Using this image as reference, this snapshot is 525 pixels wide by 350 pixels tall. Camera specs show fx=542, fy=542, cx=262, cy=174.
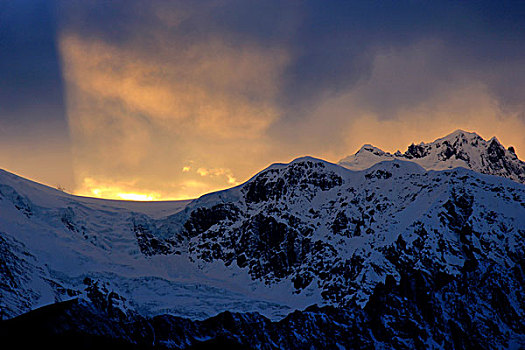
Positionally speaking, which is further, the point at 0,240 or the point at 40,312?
the point at 0,240

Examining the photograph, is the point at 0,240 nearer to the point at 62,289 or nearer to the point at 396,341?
the point at 62,289

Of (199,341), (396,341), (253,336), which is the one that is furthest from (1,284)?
(396,341)

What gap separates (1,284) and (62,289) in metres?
23.2

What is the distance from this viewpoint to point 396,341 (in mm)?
192625

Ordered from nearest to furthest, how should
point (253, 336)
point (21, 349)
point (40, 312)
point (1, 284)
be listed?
point (21, 349) < point (40, 312) < point (1, 284) < point (253, 336)

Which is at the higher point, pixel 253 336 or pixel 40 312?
pixel 40 312

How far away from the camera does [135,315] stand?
19488 cm

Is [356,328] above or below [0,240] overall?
below

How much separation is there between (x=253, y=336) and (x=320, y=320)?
2647 centimetres

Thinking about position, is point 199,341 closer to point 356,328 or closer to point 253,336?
point 253,336

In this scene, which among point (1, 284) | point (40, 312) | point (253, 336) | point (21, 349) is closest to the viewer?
point (21, 349)

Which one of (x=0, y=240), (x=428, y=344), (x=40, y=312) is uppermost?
(x=0, y=240)

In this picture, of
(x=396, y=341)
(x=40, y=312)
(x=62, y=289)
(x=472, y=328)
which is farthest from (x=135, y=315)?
(x=472, y=328)

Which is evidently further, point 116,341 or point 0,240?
point 0,240
